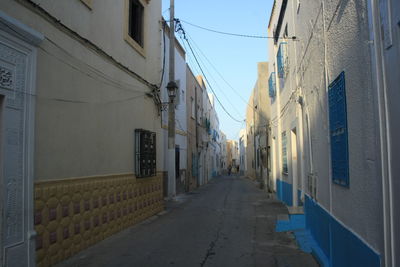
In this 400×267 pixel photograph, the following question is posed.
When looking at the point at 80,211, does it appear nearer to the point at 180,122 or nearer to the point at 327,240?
the point at 327,240

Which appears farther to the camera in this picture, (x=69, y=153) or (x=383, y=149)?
(x=69, y=153)

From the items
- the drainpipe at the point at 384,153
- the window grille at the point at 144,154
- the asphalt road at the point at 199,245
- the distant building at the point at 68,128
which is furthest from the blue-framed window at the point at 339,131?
the window grille at the point at 144,154

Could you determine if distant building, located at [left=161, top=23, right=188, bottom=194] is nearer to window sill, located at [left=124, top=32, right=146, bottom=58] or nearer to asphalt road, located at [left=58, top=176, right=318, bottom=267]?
window sill, located at [left=124, top=32, right=146, bottom=58]

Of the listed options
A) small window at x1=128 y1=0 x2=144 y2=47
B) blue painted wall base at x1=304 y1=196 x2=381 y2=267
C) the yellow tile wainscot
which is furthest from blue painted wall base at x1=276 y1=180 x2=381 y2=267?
small window at x1=128 y1=0 x2=144 y2=47

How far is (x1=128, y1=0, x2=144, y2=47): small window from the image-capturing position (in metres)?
9.71

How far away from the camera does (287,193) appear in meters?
12.3

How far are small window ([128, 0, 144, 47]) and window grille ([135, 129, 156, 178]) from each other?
254 cm

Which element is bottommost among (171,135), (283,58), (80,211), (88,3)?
(80,211)

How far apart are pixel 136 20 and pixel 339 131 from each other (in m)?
7.26

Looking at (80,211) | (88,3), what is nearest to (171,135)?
(88,3)

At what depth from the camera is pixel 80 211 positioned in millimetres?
6441

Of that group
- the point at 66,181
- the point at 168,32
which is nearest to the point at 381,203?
the point at 66,181

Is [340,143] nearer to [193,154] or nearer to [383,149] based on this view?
[383,149]

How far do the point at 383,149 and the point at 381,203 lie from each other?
435mm
